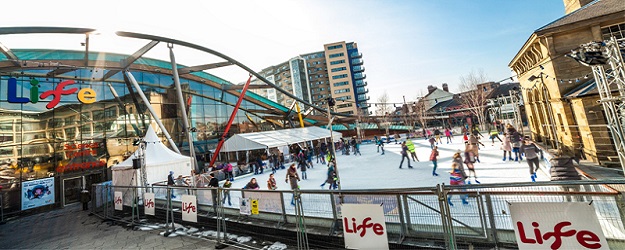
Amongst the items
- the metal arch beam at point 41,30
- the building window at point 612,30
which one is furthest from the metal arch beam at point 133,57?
the building window at point 612,30

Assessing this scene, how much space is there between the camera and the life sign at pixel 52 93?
1405 centimetres

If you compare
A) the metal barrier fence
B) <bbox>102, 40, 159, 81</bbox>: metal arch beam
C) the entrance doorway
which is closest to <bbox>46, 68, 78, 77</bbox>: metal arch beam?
<bbox>102, 40, 159, 81</bbox>: metal arch beam

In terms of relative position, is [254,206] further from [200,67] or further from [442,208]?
[200,67]

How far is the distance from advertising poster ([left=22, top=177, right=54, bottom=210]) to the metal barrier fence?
14508 millimetres

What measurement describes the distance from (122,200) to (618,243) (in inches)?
494

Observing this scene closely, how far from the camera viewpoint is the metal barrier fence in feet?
9.17

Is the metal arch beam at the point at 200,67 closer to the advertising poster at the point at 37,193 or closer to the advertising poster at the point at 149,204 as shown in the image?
the advertising poster at the point at 37,193

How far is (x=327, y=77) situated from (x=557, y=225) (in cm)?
8399

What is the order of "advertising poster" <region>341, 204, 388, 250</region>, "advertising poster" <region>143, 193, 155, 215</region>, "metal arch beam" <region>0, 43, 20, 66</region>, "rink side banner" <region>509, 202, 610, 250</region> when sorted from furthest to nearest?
1. "metal arch beam" <region>0, 43, 20, 66</region>
2. "advertising poster" <region>143, 193, 155, 215</region>
3. "advertising poster" <region>341, 204, 388, 250</region>
4. "rink side banner" <region>509, 202, 610, 250</region>

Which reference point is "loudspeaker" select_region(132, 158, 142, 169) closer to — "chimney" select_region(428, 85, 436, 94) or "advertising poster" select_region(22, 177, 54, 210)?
"advertising poster" select_region(22, 177, 54, 210)

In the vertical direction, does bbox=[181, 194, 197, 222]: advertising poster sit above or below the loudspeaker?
below

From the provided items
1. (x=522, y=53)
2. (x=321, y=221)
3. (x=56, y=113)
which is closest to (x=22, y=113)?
(x=56, y=113)

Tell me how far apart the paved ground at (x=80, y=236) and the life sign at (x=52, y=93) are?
7194 millimetres

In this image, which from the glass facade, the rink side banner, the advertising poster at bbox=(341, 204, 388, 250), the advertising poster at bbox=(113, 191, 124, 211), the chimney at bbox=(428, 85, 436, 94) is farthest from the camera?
the chimney at bbox=(428, 85, 436, 94)
